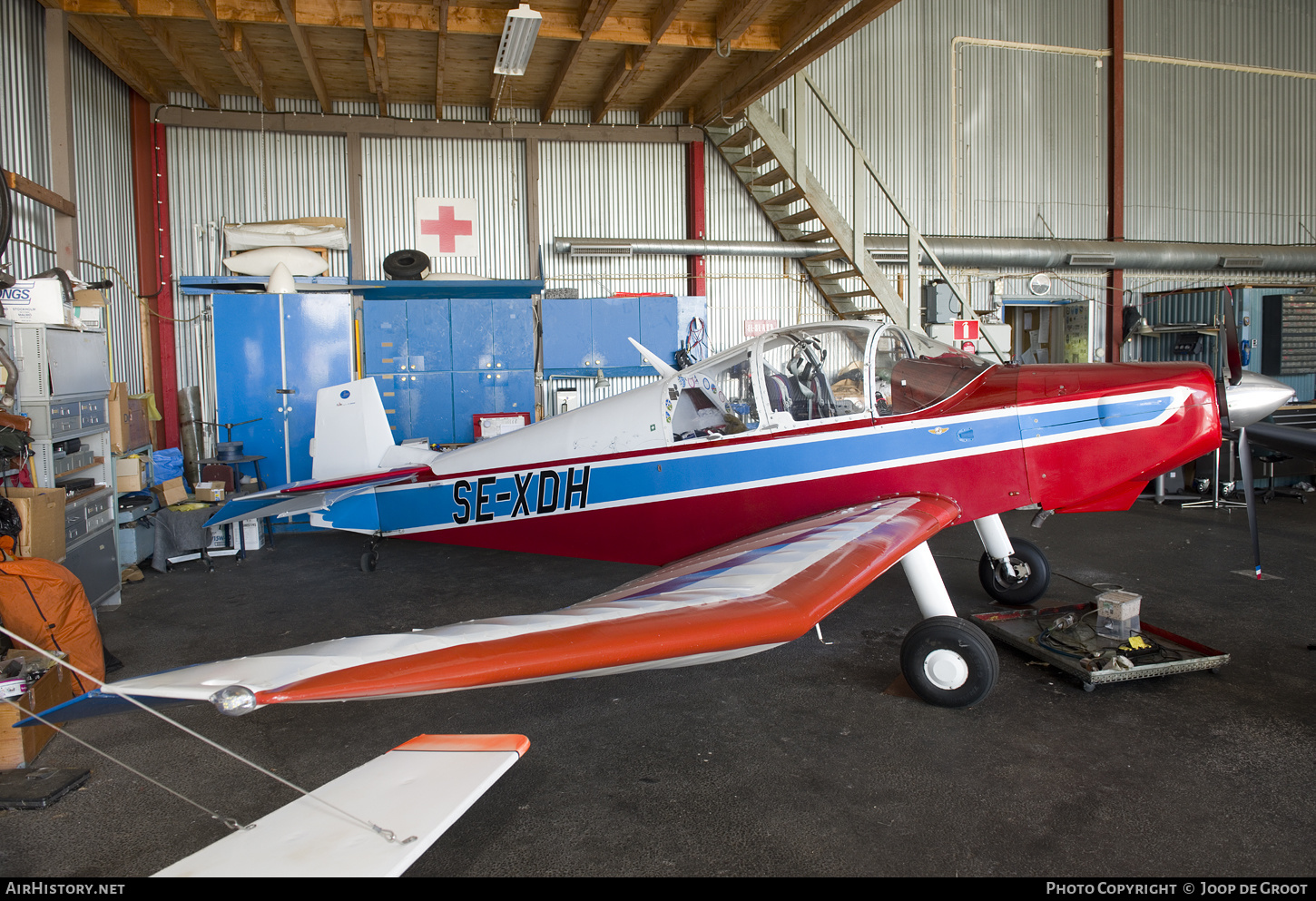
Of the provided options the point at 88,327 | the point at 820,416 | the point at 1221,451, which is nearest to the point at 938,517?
the point at 820,416

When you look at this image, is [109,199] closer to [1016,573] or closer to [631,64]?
[631,64]

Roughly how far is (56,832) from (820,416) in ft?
13.0

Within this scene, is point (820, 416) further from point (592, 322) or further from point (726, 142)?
point (726, 142)

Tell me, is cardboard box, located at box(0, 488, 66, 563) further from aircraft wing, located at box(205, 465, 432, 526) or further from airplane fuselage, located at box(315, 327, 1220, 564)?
airplane fuselage, located at box(315, 327, 1220, 564)

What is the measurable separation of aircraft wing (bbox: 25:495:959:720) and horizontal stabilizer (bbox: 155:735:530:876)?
0.26 meters

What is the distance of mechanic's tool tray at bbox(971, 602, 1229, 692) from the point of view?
385 cm

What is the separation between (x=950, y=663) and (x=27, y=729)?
13.9 ft

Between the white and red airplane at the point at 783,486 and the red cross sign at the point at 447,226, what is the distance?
5190 mm

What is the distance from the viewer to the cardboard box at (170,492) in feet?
23.4

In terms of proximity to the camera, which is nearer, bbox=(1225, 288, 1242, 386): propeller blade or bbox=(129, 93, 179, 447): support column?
bbox=(1225, 288, 1242, 386): propeller blade

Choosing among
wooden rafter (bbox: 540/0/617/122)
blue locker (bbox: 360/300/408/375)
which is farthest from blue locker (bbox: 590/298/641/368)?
wooden rafter (bbox: 540/0/617/122)

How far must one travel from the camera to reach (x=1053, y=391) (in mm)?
4227

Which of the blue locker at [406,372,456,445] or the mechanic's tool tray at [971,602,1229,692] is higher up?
the blue locker at [406,372,456,445]

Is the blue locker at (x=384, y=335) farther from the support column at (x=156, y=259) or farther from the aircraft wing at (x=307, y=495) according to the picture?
the aircraft wing at (x=307, y=495)
